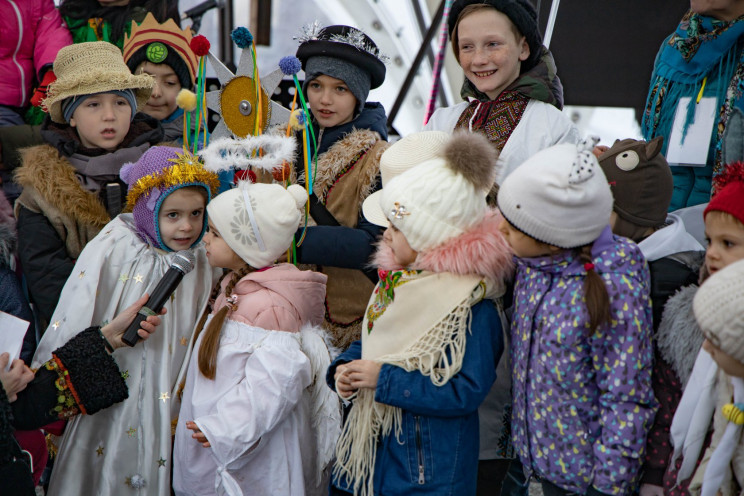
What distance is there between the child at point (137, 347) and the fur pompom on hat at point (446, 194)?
0.99 meters

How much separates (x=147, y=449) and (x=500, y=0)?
7.16 feet

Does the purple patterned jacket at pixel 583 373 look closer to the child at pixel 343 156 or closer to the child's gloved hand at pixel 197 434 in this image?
the child at pixel 343 156

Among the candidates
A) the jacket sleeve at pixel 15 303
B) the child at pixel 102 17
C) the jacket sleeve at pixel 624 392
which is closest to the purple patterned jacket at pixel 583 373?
the jacket sleeve at pixel 624 392

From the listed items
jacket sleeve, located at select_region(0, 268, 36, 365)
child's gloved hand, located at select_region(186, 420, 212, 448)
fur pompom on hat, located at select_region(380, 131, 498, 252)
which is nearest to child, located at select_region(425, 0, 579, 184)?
fur pompom on hat, located at select_region(380, 131, 498, 252)

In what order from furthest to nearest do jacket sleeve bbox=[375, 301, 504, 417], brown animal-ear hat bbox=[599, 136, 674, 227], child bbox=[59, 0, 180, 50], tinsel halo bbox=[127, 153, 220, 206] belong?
child bbox=[59, 0, 180, 50]
tinsel halo bbox=[127, 153, 220, 206]
brown animal-ear hat bbox=[599, 136, 674, 227]
jacket sleeve bbox=[375, 301, 504, 417]

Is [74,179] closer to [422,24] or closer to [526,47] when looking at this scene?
[526,47]

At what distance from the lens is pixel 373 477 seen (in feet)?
7.48

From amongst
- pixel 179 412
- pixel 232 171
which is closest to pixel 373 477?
pixel 179 412

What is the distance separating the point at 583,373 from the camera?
2.02 m

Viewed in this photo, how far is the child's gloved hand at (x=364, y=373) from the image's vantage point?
2.21 meters

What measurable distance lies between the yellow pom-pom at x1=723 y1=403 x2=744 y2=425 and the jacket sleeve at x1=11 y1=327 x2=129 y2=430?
1.98 m

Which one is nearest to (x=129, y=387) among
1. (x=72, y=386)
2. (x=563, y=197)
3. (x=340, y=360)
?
(x=72, y=386)

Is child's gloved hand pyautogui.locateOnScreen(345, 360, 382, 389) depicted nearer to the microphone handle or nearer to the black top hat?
the microphone handle

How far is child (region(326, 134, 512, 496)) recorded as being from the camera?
7.12 ft
